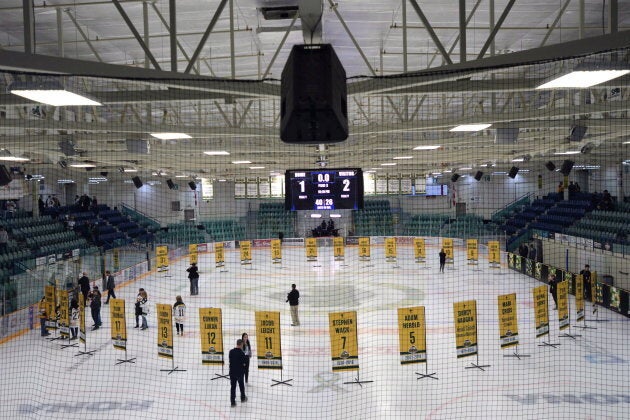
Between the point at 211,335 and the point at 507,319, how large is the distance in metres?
6.55

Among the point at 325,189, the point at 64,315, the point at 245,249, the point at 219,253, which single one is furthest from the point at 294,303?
the point at 245,249

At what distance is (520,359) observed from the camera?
12.4 meters

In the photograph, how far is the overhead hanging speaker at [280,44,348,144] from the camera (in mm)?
5234

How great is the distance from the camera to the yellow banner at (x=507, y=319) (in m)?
11.5

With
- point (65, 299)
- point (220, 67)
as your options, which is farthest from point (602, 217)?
point (65, 299)

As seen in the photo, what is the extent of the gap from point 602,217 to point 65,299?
2238 cm

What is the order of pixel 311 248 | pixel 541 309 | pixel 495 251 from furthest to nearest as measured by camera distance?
pixel 311 248 → pixel 495 251 → pixel 541 309

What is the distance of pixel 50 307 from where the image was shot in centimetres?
1555

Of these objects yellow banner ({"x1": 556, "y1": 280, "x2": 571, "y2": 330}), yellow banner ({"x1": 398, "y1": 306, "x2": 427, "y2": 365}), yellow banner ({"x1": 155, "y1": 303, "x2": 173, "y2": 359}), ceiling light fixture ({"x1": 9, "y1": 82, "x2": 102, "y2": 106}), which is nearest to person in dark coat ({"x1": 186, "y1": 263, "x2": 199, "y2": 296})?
yellow banner ({"x1": 155, "y1": 303, "x2": 173, "y2": 359})

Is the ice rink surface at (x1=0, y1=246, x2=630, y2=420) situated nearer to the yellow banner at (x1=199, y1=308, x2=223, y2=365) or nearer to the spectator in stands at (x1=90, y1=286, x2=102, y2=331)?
the spectator in stands at (x1=90, y1=286, x2=102, y2=331)

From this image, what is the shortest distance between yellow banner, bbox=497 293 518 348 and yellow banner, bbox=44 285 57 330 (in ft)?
40.1

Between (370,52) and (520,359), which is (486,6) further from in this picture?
(520,359)

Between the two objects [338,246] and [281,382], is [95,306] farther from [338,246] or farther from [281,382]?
[338,246]

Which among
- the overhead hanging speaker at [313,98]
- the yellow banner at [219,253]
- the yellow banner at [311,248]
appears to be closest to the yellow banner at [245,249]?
the yellow banner at [219,253]
